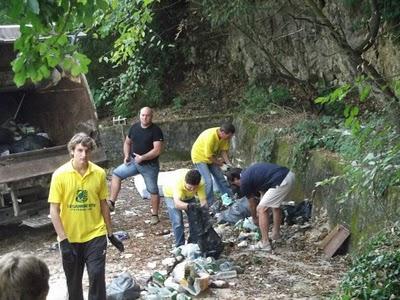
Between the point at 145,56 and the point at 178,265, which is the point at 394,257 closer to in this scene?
the point at 178,265

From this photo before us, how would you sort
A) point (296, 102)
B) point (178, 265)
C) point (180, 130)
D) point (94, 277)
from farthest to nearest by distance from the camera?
point (180, 130), point (296, 102), point (178, 265), point (94, 277)

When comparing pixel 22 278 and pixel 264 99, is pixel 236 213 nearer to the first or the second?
pixel 264 99

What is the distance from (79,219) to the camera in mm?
4879

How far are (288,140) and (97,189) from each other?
15.5 feet

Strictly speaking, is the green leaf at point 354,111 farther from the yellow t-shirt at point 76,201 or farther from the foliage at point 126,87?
the foliage at point 126,87

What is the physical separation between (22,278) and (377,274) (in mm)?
3529

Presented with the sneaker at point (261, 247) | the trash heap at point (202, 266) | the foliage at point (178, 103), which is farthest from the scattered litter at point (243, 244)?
the foliage at point (178, 103)

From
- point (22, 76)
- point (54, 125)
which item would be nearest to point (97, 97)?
point (54, 125)

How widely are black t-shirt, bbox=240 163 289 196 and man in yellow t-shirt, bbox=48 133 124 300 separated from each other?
2514 mm

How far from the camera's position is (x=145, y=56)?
46.2ft

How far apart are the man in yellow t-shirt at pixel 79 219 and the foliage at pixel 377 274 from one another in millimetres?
1986

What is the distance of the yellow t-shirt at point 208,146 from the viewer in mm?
8648

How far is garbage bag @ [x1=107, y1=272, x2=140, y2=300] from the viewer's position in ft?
17.7

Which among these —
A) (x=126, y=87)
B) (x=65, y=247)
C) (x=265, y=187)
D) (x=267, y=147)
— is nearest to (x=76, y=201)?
(x=65, y=247)
